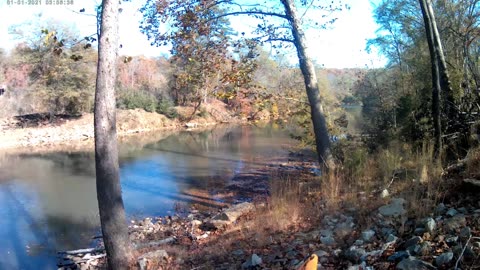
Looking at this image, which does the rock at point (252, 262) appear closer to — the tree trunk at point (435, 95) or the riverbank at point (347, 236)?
the riverbank at point (347, 236)

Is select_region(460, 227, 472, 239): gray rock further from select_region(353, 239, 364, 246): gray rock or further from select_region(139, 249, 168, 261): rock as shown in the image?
select_region(139, 249, 168, 261): rock

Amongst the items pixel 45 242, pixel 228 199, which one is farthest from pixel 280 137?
pixel 45 242

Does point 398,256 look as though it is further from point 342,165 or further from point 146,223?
point 146,223

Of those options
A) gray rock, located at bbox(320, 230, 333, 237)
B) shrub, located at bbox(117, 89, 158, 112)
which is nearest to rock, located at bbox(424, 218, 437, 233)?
gray rock, located at bbox(320, 230, 333, 237)

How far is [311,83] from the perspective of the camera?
8664 mm

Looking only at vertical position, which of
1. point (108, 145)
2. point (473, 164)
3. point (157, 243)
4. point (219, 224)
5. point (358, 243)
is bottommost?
point (157, 243)

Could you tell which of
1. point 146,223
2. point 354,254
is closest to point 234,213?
point 146,223

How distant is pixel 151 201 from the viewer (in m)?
11.7

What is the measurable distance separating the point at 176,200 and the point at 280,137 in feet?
53.7

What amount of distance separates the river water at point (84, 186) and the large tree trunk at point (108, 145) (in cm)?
265

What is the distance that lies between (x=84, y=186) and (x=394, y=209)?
11.9 meters

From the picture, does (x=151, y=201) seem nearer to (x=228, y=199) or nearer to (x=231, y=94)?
(x=228, y=199)

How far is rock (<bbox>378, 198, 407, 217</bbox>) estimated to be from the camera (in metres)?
4.46

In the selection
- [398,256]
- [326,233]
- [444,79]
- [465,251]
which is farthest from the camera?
[444,79]
